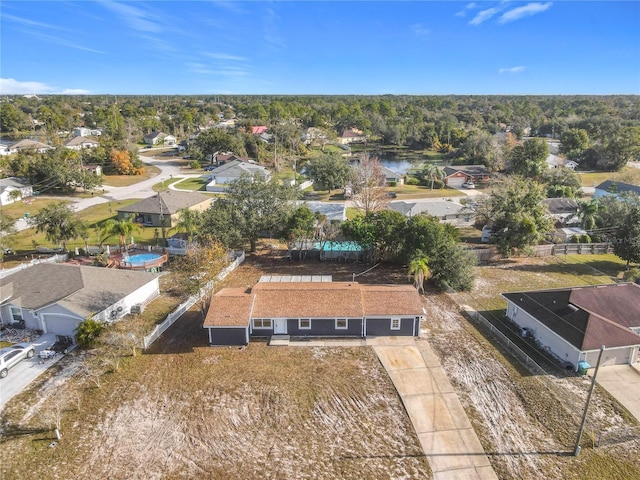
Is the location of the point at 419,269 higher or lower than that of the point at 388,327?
higher

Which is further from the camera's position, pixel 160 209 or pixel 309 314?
pixel 160 209

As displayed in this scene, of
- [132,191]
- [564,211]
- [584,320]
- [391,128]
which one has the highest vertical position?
[391,128]

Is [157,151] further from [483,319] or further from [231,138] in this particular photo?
[483,319]

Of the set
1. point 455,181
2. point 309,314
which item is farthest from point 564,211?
point 309,314

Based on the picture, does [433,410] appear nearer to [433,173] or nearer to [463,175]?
[433,173]

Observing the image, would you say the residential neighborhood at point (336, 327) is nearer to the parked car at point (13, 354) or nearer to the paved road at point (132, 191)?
→ the parked car at point (13, 354)

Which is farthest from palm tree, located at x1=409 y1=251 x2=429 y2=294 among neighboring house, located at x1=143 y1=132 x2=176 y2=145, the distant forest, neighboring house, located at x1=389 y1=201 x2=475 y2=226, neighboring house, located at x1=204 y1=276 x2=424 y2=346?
neighboring house, located at x1=143 y1=132 x2=176 y2=145

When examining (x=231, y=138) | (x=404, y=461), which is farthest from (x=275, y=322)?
(x=231, y=138)

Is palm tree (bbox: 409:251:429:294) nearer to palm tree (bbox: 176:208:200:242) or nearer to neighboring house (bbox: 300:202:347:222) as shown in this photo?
neighboring house (bbox: 300:202:347:222)
